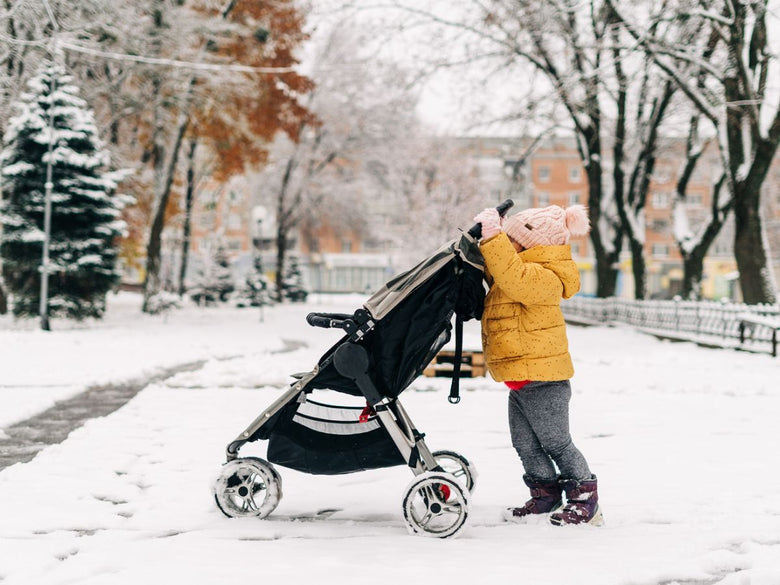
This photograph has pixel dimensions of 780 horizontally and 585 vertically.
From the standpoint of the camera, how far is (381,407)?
372 cm

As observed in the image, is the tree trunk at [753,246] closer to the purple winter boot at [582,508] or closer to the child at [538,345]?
the child at [538,345]

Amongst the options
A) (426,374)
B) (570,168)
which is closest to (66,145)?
(426,374)

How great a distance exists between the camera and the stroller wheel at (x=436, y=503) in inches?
140

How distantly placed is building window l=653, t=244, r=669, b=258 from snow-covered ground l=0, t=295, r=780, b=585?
218 ft

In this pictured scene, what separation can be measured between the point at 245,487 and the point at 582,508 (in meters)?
1.57

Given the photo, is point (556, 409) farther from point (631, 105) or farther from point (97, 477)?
point (631, 105)

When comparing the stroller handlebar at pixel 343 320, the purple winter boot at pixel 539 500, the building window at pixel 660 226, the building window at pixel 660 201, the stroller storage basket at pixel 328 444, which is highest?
the building window at pixel 660 201

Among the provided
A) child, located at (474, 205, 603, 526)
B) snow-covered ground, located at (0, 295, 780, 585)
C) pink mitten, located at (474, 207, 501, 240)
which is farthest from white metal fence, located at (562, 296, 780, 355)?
pink mitten, located at (474, 207, 501, 240)

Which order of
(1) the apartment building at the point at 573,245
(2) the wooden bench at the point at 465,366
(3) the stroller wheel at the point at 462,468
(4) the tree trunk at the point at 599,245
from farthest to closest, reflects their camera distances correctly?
(1) the apartment building at the point at 573,245
(4) the tree trunk at the point at 599,245
(2) the wooden bench at the point at 465,366
(3) the stroller wheel at the point at 462,468

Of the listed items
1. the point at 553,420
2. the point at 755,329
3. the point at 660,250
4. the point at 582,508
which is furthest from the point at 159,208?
the point at 660,250

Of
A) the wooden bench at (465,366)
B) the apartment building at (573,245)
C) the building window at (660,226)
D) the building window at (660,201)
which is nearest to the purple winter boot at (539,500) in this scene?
the wooden bench at (465,366)

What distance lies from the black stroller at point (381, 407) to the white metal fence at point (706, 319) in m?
11.4

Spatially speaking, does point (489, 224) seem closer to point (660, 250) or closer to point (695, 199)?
point (660, 250)

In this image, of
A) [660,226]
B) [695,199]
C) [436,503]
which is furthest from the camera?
[695,199]
